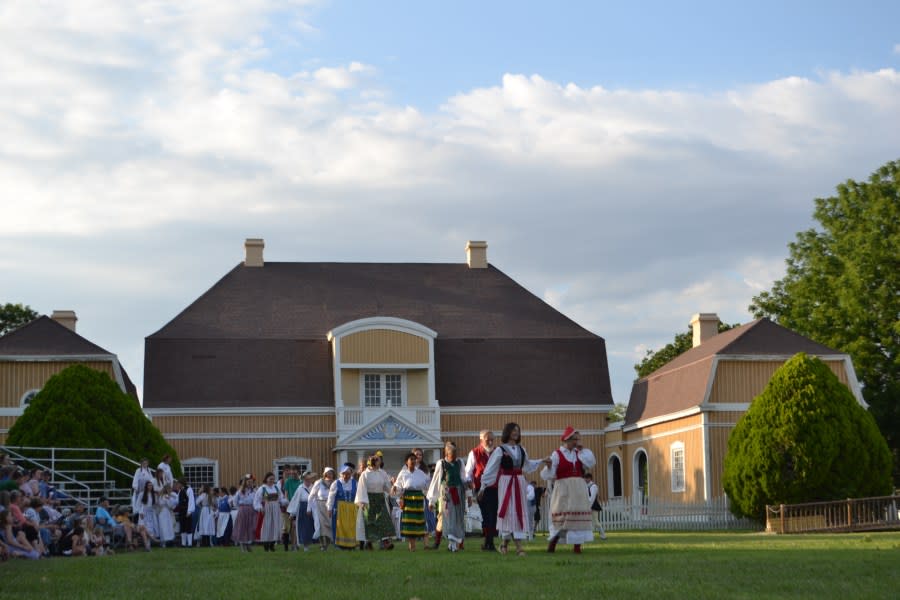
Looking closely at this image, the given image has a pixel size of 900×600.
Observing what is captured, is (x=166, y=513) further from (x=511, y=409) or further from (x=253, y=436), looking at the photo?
(x=511, y=409)

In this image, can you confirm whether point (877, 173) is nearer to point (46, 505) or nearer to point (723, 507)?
point (723, 507)

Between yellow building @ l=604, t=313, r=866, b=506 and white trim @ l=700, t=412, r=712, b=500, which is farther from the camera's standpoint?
yellow building @ l=604, t=313, r=866, b=506

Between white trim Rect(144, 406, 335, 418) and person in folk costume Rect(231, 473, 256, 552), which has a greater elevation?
white trim Rect(144, 406, 335, 418)

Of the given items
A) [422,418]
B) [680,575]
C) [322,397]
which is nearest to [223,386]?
[322,397]

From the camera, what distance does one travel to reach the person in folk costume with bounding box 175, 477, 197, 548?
1211 inches

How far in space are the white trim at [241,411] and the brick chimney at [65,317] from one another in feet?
18.1

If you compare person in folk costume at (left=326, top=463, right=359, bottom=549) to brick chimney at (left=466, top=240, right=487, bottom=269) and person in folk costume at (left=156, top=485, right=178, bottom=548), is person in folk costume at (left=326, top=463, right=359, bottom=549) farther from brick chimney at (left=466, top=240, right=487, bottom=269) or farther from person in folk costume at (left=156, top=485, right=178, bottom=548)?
brick chimney at (left=466, top=240, right=487, bottom=269)

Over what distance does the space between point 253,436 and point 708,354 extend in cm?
1510

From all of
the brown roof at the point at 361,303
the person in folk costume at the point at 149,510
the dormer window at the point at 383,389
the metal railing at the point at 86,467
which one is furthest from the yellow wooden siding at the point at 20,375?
the person in folk costume at the point at 149,510

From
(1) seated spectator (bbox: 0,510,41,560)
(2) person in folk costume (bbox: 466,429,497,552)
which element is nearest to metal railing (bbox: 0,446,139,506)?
(1) seated spectator (bbox: 0,510,41,560)

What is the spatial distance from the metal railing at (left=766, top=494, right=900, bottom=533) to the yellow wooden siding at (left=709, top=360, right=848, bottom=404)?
1014 centimetres

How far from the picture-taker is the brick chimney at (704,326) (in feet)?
155

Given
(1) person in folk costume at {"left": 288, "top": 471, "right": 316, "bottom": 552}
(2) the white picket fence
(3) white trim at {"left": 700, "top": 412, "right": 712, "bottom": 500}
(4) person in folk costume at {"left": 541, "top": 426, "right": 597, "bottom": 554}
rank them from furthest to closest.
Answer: (3) white trim at {"left": 700, "top": 412, "right": 712, "bottom": 500} → (2) the white picket fence → (1) person in folk costume at {"left": 288, "top": 471, "right": 316, "bottom": 552} → (4) person in folk costume at {"left": 541, "top": 426, "right": 597, "bottom": 554}

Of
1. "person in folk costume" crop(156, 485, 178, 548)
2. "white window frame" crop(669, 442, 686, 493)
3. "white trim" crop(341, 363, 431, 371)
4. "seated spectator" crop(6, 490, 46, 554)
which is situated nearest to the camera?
"seated spectator" crop(6, 490, 46, 554)
